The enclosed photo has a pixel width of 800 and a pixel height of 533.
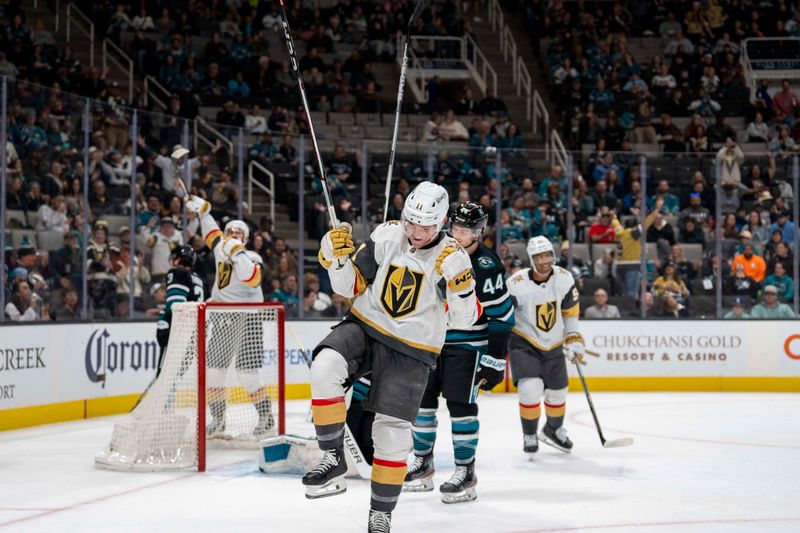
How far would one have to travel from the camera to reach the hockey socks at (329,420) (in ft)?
13.1

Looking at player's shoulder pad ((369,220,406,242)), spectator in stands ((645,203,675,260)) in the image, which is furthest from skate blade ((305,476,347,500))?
spectator in stands ((645,203,675,260))

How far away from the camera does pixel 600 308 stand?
1154 cm

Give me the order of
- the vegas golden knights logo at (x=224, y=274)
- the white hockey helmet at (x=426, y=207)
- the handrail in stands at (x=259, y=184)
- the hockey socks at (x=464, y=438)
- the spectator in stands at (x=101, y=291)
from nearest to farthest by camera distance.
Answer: the white hockey helmet at (x=426, y=207) → the hockey socks at (x=464, y=438) → the vegas golden knights logo at (x=224, y=274) → the spectator in stands at (x=101, y=291) → the handrail in stands at (x=259, y=184)

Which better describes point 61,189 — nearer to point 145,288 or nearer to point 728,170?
point 145,288

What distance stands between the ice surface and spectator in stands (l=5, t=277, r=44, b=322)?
32.0 inches

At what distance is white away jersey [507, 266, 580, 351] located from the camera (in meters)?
6.70

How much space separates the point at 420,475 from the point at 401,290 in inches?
65.2

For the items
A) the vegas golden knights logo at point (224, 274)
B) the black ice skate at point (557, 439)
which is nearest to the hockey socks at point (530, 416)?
the black ice skate at point (557, 439)

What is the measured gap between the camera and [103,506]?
5.05 meters

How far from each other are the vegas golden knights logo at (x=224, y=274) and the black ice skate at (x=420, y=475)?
2433 mm

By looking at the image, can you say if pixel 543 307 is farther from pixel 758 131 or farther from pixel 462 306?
pixel 758 131

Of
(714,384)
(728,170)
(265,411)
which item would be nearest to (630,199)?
(728,170)

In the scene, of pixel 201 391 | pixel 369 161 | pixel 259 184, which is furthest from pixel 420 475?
pixel 369 161

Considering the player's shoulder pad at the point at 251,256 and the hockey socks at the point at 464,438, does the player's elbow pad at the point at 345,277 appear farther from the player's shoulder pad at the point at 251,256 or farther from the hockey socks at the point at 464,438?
the player's shoulder pad at the point at 251,256
